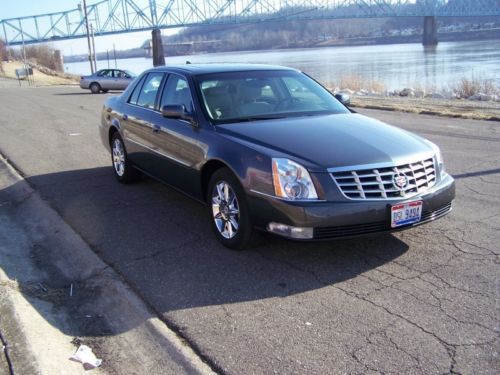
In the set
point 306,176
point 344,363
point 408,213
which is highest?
point 306,176

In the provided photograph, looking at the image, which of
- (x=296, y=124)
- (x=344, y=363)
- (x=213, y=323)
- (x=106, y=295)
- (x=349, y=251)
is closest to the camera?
(x=344, y=363)

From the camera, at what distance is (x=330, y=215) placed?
400 cm

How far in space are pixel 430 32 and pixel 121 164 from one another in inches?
Result: 3887

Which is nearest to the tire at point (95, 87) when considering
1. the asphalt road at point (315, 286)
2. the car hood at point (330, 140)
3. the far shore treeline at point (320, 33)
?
the asphalt road at point (315, 286)

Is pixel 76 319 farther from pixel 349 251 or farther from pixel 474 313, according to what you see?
pixel 474 313

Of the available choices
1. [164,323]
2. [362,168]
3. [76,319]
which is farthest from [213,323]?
[362,168]

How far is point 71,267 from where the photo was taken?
4602mm

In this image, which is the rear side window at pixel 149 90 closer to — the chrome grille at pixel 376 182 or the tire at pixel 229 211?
the tire at pixel 229 211

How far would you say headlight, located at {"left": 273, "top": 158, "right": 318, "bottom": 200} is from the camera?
407 centimetres

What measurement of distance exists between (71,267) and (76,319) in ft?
3.23

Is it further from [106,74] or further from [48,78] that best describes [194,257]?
[48,78]

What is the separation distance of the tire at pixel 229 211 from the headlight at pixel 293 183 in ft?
1.27

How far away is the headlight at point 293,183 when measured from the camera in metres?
4.07

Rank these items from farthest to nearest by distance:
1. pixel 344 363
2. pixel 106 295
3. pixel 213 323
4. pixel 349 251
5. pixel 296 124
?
1. pixel 296 124
2. pixel 349 251
3. pixel 106 295
4. pixel 213 323
5. pixel 344 363
